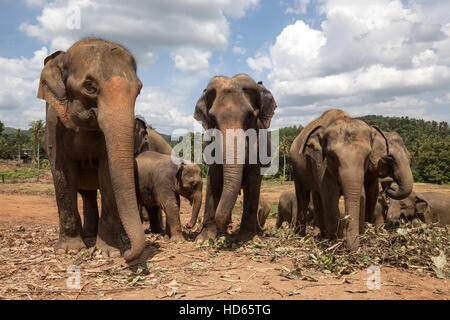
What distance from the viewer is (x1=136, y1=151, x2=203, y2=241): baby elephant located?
761 centimetres

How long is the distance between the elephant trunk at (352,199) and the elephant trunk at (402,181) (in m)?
2.27

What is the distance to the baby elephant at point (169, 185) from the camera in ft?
25.0

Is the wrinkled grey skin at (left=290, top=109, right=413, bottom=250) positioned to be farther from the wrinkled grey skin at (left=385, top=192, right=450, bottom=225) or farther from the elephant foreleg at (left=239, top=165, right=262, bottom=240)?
the wrinkled grey skin at (left=385, top=192, right=450, bottom=225)

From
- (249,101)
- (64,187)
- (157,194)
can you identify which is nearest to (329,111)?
(249,101)

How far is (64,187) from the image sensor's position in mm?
6172

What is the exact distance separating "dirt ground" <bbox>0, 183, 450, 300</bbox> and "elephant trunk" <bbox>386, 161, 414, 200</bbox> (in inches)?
116

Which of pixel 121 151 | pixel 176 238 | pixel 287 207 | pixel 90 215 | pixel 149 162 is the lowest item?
pixel 287 207

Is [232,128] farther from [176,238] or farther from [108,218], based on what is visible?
[176,238]

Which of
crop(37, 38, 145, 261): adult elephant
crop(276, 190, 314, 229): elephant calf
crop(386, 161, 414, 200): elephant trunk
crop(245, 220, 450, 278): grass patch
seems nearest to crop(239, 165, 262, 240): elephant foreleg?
crop(245, 220, 450, 278): grass patch

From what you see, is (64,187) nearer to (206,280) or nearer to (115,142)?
(115,142)

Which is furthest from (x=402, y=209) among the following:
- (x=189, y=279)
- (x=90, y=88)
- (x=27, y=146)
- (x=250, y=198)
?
(x=27, y=146)

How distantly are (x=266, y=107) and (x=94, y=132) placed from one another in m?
3.25

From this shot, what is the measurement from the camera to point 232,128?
6.08 meters
